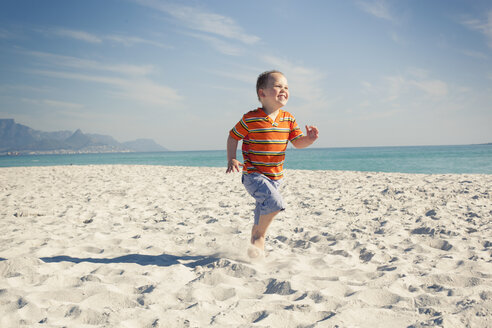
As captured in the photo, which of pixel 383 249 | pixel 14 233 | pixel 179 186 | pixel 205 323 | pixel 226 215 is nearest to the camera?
pixel 205 323

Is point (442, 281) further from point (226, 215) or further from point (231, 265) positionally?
point (226, 215)

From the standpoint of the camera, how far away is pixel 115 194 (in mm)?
6414

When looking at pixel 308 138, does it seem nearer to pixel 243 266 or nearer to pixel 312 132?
pixel 312 132

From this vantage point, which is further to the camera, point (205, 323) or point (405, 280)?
point (405, 280)

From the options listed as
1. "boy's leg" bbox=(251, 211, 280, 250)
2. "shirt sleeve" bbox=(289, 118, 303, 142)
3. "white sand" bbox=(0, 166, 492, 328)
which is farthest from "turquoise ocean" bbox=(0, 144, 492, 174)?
"boy's leg" bbox=(251, 211, 280, 250)

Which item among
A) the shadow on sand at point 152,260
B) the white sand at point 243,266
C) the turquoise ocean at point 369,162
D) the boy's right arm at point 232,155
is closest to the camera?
the white sand at point 243,266

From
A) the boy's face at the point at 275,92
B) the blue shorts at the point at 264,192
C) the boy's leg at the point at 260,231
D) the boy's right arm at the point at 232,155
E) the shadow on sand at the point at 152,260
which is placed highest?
the boy's face at the point at 275,92

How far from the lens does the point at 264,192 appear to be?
2.58 meters

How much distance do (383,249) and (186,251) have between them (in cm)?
191

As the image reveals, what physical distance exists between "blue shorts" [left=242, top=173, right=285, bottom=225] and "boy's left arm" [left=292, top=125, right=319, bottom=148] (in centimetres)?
43

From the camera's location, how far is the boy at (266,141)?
2.58 meters

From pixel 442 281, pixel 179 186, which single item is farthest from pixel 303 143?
pixel 179 186

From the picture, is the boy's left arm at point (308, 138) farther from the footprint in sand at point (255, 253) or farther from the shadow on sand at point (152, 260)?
the shadow on sand at point (152, 260)

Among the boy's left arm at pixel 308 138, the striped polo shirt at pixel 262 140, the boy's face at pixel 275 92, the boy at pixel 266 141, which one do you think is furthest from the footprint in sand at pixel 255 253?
the boy's face at pixel 275 92
